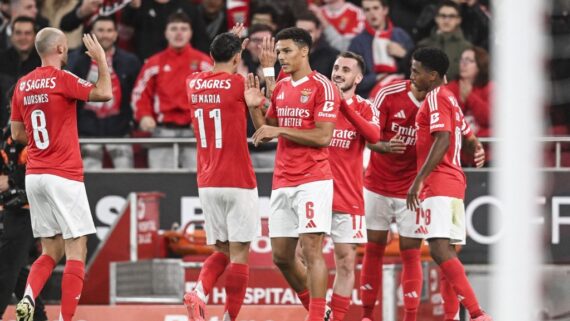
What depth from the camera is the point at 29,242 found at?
9.44m

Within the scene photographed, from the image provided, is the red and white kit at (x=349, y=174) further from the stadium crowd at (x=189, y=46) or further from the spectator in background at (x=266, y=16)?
the spectator in background at (x=266, y=16)

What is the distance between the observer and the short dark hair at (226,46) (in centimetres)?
845

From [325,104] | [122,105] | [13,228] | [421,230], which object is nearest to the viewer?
[325,104]

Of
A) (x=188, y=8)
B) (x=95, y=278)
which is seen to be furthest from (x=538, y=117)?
(x=188, y=8)

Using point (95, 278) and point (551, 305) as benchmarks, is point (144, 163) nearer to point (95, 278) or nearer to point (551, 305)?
point (95, 278)

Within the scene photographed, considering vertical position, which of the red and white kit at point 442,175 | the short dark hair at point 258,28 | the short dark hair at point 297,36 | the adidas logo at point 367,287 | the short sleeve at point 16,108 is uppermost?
the short dark hair at point 258,28

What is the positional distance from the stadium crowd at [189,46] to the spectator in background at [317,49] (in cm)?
1

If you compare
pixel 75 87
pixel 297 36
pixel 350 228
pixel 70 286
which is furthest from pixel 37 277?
pixel 297 36

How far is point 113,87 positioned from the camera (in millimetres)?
12258

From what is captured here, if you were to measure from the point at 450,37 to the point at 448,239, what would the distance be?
12.7 feet

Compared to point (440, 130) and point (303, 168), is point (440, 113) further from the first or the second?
point (303, 168)

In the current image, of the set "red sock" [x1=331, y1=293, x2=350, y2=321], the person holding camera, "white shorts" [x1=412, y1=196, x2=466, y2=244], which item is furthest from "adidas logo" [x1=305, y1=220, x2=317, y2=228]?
the person holding camera

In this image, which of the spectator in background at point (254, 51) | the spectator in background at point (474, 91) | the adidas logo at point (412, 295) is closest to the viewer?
the adidas logo at point (412, 295)

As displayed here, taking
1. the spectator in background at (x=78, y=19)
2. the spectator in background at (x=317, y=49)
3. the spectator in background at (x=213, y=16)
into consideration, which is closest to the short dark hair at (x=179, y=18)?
the spectator in background at (x=213, y=16)
